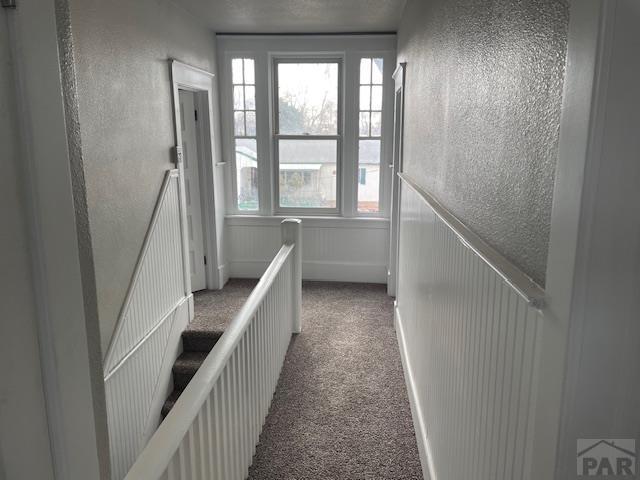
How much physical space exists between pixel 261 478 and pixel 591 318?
2.02 meters

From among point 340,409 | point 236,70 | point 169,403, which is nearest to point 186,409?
point 340,409

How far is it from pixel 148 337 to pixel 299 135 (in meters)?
2.89

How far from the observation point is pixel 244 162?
17.7 feet

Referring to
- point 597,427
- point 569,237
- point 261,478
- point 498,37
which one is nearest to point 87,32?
point 498,37

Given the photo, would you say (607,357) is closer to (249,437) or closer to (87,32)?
(249,437)

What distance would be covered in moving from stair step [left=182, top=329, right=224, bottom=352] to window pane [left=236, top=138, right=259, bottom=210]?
6.13 ft

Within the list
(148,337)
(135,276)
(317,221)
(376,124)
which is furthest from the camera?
(317,221)

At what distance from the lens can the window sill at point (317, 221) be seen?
5332mm

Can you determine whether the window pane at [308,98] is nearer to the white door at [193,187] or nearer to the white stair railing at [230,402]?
the white door at [193,187]

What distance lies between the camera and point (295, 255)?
3816 millimetres

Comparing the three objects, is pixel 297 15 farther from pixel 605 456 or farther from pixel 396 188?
pixel 605 456

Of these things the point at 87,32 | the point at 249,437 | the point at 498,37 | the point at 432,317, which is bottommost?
the point at 249,437

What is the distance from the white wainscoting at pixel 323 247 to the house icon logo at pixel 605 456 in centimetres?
451

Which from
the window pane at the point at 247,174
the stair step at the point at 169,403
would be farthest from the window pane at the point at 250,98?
the stair step at the point at 169,403
